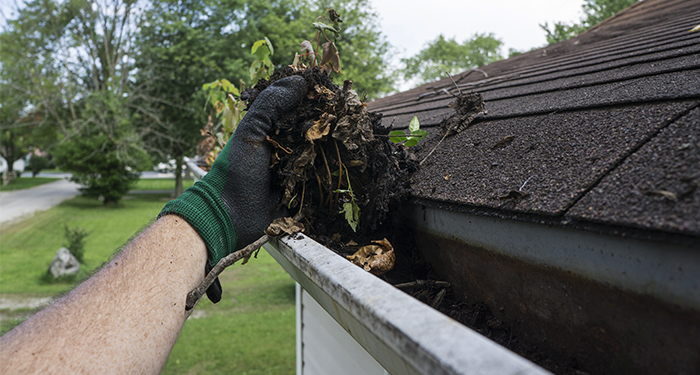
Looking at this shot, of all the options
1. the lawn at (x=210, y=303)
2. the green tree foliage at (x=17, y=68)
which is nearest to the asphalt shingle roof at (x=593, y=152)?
the lawn at (x=210, y=303)

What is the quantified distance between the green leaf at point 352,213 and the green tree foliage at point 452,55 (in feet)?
109

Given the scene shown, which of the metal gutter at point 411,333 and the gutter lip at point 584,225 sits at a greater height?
the gutter lip at point 584,225

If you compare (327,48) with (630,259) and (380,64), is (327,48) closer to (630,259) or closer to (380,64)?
(630,259)

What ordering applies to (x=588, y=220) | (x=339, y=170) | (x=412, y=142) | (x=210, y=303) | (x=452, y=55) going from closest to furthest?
(x=588, y=220) → (x=339, y=170) → (x=412, y=142) → (x=210, y=303) → (x=452, y=55)

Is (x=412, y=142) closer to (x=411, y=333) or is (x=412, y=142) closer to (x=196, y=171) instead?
(x=411, y=333)

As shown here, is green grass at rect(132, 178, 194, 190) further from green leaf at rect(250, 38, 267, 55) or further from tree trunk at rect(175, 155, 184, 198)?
green leaf at rect(250, 38, 267, 55)

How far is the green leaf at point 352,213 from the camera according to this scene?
1.21m

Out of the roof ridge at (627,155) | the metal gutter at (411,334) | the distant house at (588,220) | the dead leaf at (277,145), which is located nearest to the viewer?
the metal gutter at (411,334)

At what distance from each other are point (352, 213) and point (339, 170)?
5.9 inches

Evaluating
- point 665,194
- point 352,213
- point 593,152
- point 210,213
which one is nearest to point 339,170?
point 352,213

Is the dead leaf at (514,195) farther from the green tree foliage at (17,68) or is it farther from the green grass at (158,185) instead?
the green grass at (158,185)

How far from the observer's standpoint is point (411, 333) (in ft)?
1.85

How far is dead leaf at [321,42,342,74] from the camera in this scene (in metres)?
1.59

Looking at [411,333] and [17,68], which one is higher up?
[17,68]
